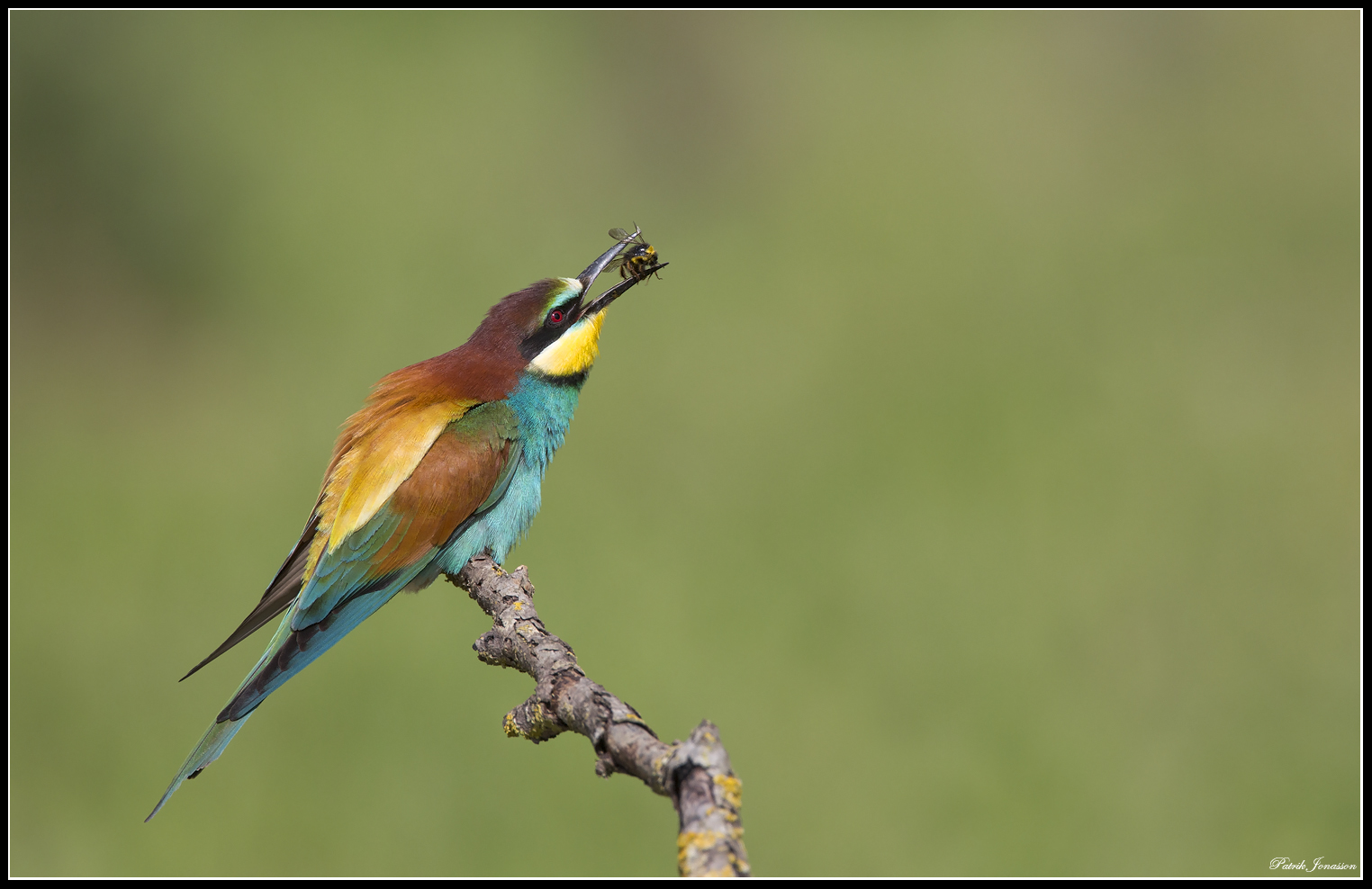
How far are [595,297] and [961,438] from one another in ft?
10.8

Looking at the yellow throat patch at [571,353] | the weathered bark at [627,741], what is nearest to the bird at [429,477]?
the yellow throat patch at [571,353]

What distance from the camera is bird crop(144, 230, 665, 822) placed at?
199 cm

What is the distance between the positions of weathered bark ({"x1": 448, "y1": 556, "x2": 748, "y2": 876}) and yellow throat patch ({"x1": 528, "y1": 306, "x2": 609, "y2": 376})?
2.67 ft

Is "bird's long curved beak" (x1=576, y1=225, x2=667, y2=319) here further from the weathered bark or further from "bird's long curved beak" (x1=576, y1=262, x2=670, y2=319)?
the weathered bark

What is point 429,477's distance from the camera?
2.09 metres

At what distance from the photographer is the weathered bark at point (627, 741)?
92 cm

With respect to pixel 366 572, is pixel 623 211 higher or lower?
higher

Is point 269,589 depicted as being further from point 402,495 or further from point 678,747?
point 678,747

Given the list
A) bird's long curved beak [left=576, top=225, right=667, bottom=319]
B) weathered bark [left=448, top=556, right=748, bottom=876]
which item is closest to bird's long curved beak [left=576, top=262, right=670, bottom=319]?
bird's long curved beak [left=576, top=225, right=667, bottom=319]

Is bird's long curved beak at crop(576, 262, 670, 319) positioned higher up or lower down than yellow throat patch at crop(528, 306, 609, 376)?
higher up

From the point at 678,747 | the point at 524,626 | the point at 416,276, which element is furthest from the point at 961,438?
the point at 678,747

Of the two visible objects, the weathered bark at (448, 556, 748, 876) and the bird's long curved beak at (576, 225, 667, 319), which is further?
the bird's long curved beak at (576, 225, 667, 319)

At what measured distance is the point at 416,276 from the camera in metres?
5.65

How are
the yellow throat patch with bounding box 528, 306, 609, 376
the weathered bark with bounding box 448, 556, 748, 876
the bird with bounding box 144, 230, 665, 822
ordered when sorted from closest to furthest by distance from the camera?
the weathered bark with bounding box 448, 556, 748, 876 → the bird with bounding box 144, 230, 665, 822 → the yellow throat patch with bounding box 528, 306, 609, 376
